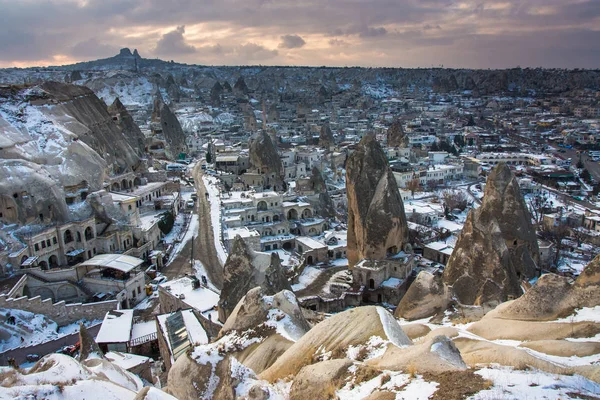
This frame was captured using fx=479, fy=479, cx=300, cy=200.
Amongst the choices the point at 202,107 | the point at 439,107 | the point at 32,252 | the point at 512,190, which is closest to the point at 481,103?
the point at 439,107

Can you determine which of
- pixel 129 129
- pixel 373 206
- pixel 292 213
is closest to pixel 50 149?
pixel 292 213

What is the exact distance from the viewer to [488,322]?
40.3 ft

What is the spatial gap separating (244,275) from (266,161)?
30663mm

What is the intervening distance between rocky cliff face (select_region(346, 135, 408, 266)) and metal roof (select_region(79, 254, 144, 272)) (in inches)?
474

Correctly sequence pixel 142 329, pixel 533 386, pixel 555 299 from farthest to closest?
pixel 142 329, pixel 555 299, pixel 533 386

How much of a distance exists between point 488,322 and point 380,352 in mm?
4394

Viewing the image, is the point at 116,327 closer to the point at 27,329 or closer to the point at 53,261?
the point at 27,329

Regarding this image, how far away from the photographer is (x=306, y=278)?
27.8 metres

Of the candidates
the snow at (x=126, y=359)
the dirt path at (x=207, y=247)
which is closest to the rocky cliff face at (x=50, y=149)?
the dirt path at (x=207, y=247)

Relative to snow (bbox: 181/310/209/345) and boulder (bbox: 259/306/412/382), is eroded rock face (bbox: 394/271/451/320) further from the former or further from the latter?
snow (bbox: 181/310/209/345)

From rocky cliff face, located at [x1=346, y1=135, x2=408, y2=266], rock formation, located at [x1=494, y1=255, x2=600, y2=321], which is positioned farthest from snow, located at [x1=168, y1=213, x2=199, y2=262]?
rock formation, located at [x1=494, y1=255, x2=600, y2=321]

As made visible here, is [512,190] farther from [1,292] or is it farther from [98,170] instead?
[98,170]

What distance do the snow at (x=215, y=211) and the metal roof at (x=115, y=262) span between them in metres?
5.27

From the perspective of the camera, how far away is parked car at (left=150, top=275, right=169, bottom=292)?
83.3ft
